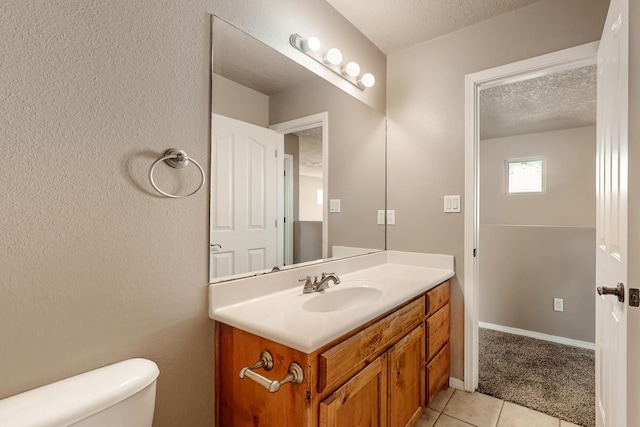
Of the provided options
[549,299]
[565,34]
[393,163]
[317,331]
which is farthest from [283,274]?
[549,299]

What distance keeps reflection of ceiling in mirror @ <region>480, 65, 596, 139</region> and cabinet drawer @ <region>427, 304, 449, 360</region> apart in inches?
73.7

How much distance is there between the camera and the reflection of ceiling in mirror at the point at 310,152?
5.50ft

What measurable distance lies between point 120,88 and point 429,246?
6.19ft

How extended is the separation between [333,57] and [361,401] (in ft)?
5.57

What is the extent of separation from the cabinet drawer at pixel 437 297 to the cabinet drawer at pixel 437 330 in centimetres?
3

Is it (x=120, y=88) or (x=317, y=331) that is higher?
(x=120, y=88)

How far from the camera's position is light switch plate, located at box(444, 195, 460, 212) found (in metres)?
1.97

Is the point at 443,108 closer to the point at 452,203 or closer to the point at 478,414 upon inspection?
the point at 452,203

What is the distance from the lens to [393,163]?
226 centimetres

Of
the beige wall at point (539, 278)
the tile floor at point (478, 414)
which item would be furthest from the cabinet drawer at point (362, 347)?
the beige wall at point (539, 278)

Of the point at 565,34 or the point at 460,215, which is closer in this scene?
the point at 565,34

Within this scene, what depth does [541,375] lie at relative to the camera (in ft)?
7.04

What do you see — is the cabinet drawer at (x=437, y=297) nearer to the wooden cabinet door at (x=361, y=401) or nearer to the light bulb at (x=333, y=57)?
the wooden cabinet door at (x=361, y=401)

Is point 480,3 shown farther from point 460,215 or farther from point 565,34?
point 460,215
